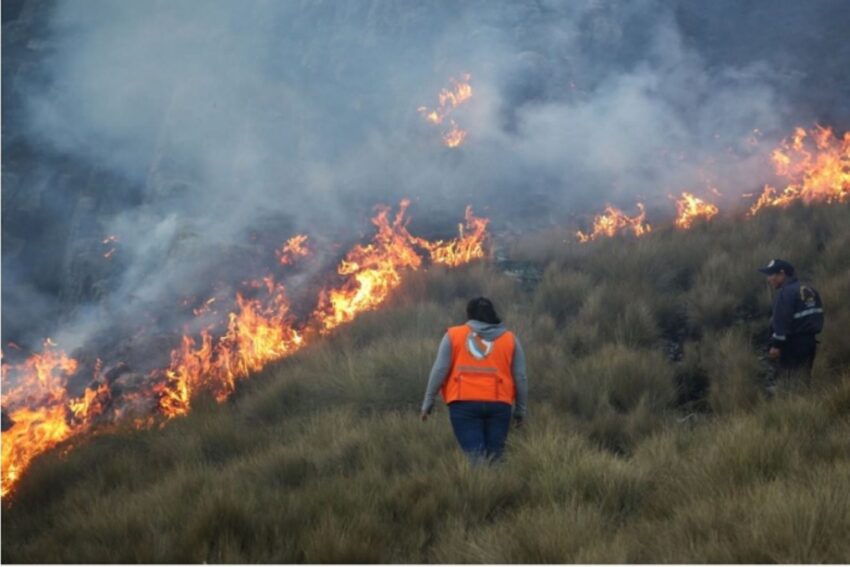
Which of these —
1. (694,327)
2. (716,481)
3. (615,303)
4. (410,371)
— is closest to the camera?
(716,481)

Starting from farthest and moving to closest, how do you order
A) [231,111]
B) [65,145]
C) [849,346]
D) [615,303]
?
[65,145] → [231,111] → [615,303] → [849,346]

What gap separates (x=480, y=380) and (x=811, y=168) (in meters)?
12.4

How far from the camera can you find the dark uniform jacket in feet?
24.3

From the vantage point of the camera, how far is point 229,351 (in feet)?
Result: 38.3

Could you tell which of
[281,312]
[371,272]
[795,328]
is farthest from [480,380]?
[371,272]

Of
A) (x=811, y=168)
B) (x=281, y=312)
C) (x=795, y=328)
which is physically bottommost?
(x=795, y=328)

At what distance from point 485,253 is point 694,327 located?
5067mm

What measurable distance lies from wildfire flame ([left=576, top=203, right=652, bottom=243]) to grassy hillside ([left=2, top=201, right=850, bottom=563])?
3009mm

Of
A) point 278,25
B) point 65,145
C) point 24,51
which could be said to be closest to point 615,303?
point 278,25

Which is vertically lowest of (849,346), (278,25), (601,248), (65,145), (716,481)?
(716,481)

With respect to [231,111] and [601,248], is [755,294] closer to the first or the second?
[601,248]

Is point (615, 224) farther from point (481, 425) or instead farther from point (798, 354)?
point (481, 425)

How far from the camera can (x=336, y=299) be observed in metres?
12.8

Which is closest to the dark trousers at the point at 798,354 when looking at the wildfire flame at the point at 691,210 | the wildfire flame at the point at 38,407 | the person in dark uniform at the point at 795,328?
the person in dark uniform at the point at 795,328
